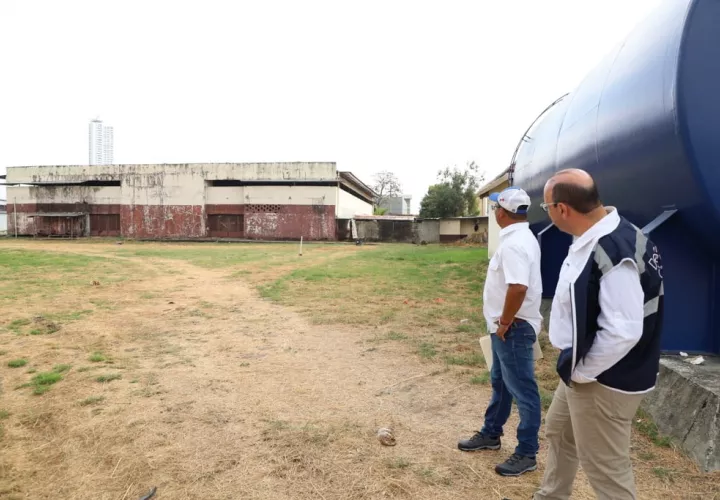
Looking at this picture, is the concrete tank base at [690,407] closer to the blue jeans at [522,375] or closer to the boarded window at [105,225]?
the blue jeans at [522,375]

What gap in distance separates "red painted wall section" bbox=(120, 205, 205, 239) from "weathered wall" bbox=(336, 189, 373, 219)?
10.5 m

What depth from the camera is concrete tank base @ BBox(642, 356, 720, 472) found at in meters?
2.66

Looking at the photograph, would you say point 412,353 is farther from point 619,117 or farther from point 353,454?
point 619,117

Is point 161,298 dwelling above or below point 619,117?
below

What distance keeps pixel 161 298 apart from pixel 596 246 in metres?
8.65

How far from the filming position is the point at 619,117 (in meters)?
3.91

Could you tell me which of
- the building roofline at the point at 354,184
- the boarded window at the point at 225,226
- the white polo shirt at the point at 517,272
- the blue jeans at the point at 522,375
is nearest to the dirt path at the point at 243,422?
the blue jeans at the point at 522,375

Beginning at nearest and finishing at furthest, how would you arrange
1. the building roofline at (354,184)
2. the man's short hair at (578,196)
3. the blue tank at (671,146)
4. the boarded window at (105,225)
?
the man's short hair at (578,196)
the blue tank at (671,146)
the building roofline at (354,184)
the boarded window at (105,225)

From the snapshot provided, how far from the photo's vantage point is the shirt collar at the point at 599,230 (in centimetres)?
172

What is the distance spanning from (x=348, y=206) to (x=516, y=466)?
32.6 m

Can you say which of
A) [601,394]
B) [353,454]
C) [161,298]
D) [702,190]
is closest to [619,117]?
[702,190]

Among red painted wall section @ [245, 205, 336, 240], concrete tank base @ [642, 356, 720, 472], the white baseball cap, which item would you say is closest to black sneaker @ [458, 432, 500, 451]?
concrete tank base @ [642, 356, 720, 472]

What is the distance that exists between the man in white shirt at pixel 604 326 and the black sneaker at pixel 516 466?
94 cm

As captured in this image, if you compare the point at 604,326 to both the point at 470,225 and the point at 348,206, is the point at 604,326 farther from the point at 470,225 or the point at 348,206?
the point at 348,206
